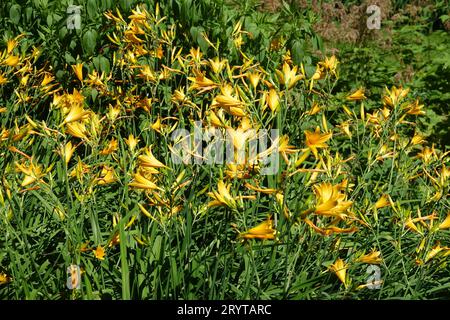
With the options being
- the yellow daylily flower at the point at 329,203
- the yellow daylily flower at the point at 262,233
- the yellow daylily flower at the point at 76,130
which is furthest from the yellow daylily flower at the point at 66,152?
the yellow daylily flower at the point at 329,203

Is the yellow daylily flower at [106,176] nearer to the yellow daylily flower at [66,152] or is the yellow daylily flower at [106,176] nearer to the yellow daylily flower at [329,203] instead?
the yellow daylily flower at [66,152]

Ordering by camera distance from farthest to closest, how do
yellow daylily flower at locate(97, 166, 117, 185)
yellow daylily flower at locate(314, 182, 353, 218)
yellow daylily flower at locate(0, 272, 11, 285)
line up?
1. yellow daylily flower at locate(97, 166, 117, 185)
2. yellow daylily flower at locate(0, 272, 11, 285)
3. yellow daylily flower at locate(314, 182, 353, 218)

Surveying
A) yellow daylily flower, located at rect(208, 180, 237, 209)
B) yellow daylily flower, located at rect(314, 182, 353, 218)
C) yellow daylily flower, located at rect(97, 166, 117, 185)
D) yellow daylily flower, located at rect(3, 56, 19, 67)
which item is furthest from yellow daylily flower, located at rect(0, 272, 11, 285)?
yellow daylily flower, located at rect(314, 182, 353, 218)

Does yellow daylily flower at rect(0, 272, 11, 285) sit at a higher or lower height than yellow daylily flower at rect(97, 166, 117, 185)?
lower

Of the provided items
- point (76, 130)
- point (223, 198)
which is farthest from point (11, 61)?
point (223, 198)

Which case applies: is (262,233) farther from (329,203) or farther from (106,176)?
(106,176)

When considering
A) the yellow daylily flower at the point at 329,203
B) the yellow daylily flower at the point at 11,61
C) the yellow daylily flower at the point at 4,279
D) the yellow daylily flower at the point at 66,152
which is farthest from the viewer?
the yellow daylily flower at the point at 11,61

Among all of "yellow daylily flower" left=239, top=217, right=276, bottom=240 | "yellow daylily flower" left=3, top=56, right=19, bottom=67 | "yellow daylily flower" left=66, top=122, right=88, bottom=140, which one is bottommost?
"yellow daylily flower" left=239, top=217, right=276, bottom=240

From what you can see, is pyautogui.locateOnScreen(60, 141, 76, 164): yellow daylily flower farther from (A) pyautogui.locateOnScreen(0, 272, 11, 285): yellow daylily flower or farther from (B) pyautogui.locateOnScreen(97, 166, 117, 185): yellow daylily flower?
(A) pyautogui.locateOnScreen(0, 272, 11, 285): yellow daylily flower

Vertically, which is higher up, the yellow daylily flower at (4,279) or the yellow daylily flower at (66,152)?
the yellow daylily flower at (66,152)

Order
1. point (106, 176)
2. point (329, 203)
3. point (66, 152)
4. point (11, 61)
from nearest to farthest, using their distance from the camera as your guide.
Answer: point (329, 203)
point (66, 152)
point (106, 176)
point (11, 61)

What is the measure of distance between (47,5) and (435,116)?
Result: 260 cm
